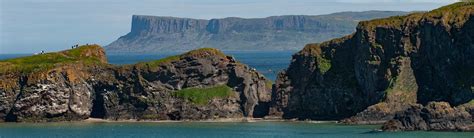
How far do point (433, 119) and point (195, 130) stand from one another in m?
24.7

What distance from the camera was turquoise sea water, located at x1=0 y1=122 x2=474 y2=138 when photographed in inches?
4616

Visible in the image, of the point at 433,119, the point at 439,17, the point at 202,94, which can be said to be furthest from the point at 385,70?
the point at 433,119

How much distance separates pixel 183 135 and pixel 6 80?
1113 inches

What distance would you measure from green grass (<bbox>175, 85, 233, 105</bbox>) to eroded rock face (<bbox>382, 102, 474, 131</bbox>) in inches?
1100

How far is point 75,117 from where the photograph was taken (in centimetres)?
13800

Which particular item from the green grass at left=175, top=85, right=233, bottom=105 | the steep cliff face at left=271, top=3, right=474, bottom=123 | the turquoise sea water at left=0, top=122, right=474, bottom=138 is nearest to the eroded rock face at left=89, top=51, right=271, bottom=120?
the green grass at left=175, top=85, right=233, bottom=105

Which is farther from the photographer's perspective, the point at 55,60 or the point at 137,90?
the point at 55,60

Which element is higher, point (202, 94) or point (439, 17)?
point (439, 17)

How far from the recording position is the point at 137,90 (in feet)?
456

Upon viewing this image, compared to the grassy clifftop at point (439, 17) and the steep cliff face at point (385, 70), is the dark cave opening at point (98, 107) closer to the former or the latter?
the steep cliff face at point (385, 70)

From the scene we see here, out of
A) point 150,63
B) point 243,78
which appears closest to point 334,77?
point 243,78

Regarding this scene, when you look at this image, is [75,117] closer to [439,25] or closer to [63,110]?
[63,110]

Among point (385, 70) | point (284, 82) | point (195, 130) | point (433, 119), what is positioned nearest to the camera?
point (433, 119)

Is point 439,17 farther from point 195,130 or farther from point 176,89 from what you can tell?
point 176,89
